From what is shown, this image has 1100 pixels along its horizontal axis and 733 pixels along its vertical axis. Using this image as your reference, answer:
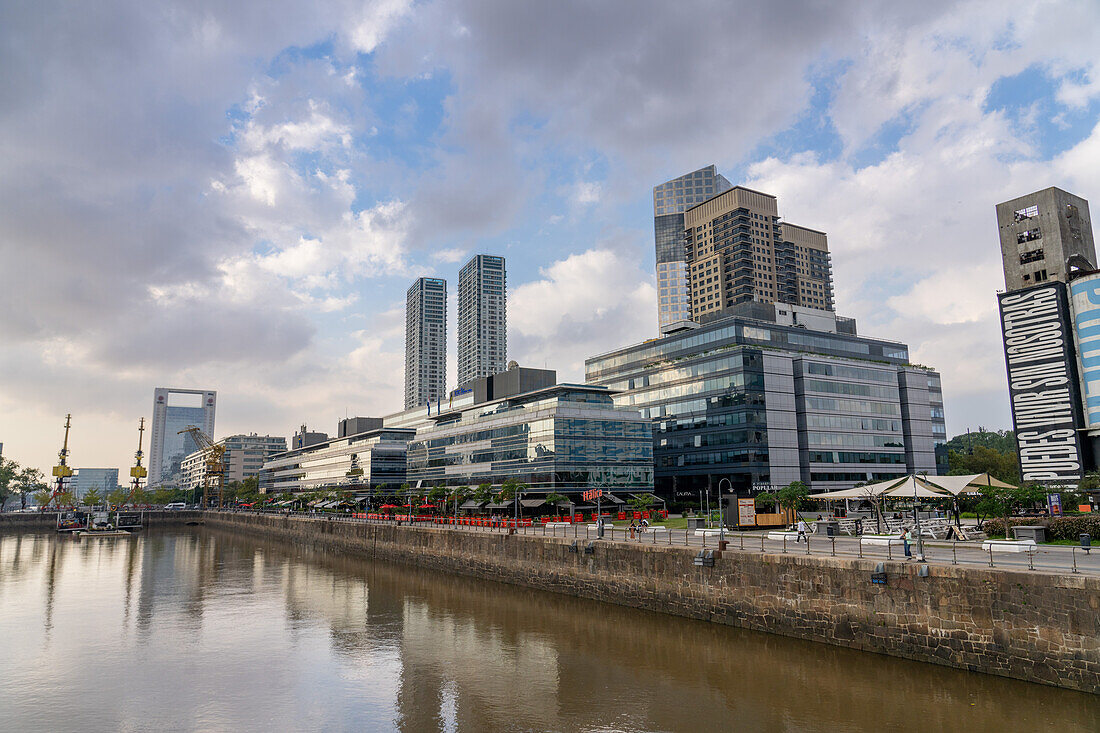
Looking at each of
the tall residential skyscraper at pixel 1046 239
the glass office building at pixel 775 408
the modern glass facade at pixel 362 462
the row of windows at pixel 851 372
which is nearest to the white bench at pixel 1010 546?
the tall residential skyscraper at pixel 1046 239

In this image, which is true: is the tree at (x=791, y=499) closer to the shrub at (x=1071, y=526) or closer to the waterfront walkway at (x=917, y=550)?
the waterfront walkway at (x=917, y=550)

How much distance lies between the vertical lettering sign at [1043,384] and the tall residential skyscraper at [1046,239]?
399cm

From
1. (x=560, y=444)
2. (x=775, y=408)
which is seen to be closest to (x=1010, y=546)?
(x=560, y=444)

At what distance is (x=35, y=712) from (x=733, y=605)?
28969mm

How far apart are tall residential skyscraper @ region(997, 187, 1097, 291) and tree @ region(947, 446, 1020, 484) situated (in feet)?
134

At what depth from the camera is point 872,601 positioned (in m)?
27.5

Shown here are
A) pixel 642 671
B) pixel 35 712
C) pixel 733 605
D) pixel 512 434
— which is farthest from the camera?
pixel 512 434

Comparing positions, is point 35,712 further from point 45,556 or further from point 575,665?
point 45,556

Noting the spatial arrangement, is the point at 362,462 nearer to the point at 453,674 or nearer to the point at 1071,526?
the point at 453,674

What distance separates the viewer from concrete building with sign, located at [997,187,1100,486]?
77.2 meters

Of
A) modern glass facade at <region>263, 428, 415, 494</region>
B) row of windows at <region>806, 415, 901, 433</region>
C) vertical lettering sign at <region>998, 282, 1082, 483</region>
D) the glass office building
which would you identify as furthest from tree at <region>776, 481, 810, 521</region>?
modern glass facade at <region>263, 428, 415, 494</region>

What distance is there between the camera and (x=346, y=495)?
128 metres

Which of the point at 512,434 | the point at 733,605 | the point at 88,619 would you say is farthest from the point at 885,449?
the point at 88,619

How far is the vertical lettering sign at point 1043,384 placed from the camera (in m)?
77.9
